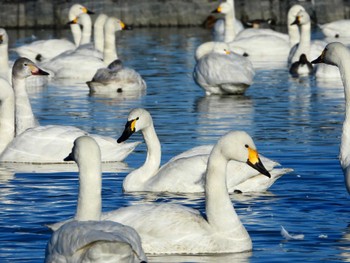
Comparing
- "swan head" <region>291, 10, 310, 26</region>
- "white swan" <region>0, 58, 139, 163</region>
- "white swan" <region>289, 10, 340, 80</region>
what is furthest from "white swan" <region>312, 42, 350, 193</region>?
"swan head" <region>291, 10, 310, 26</region>

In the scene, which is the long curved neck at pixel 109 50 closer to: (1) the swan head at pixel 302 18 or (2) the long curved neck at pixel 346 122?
(1) the swan head at pixel 302 18

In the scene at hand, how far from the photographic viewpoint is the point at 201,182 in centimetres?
1231

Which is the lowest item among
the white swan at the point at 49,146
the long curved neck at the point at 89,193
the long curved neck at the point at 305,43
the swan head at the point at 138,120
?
the long curved neck at the point at 305,43

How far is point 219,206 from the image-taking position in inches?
376

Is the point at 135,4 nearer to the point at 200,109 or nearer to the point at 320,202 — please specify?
the point at 200,109

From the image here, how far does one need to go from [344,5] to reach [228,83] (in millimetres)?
19584

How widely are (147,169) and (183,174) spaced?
1.69ft

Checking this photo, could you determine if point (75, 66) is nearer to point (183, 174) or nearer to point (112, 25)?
point (112, 25)

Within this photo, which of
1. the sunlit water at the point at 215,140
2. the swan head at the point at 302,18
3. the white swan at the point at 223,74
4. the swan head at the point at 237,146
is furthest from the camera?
the swan head at the point at 302,18

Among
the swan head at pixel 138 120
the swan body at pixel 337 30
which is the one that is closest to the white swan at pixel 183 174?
the swan head at pixel 138 120

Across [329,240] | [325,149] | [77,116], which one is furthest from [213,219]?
[77,116]

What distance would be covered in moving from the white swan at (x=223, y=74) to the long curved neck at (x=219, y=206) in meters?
11.8

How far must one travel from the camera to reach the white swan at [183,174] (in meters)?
12.2

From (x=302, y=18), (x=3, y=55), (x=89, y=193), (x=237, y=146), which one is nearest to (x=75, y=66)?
(x=3, y=55)
